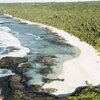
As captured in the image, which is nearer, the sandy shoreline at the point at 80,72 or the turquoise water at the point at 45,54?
the sandy shoreline at the point at 80,72

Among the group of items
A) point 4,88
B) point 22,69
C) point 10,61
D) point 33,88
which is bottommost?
point 4,88

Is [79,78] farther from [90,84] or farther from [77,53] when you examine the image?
[77,53]

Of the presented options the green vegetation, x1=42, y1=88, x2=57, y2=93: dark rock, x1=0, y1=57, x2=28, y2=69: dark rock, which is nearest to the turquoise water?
x1=0, y1=57, x2=28, y2=69: dark rock

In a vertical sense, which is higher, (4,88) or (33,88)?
(33,88)

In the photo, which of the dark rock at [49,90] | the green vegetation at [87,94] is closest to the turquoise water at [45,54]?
the dark rock at [49,90]

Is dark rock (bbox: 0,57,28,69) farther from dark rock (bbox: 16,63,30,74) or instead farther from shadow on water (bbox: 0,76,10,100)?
shadow on water (bbox: 0,76,10,100)

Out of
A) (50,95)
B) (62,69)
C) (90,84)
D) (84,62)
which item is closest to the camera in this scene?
(50,95)

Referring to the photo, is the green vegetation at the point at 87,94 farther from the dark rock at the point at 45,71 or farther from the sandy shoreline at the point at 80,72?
the dark rock at the point at 45,71

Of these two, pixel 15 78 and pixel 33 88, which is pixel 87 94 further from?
pixel 15 78

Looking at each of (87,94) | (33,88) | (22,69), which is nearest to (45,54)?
(22,69)

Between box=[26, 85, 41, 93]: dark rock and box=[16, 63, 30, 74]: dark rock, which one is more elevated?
box=[16, 63, 30, 74]: dark rock

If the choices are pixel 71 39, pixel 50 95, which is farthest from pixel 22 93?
pixel 71 39
